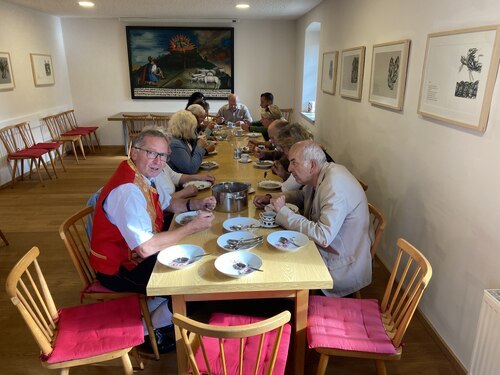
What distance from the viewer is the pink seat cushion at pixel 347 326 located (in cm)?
145

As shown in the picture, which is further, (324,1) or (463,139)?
(324,1)

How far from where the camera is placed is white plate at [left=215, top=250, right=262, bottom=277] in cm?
141

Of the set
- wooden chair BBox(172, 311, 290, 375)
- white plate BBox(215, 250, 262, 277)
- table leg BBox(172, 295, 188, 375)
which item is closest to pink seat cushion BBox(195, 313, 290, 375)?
wooden chair BBox(172, 311, 290, 375)

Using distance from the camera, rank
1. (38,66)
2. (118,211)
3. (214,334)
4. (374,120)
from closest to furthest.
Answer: (214,334) < (118,211) < (374,120) < (38,66)

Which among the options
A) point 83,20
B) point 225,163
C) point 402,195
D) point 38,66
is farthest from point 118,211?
point 83,20

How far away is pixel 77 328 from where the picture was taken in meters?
1.53

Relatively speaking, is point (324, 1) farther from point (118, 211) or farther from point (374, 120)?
point (118, 211)

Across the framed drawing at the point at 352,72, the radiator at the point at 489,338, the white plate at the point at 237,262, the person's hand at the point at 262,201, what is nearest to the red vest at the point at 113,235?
the white plate at the point at 237,262

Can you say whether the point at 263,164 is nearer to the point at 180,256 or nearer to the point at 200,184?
the point at 200,184

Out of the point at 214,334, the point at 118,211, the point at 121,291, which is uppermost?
the point at 118,211

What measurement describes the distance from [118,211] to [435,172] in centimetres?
177

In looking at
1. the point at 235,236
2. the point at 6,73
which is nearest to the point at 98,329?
the point at 235,236

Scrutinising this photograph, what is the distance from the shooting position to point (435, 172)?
6.98 ft

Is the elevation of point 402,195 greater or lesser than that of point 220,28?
lesser
